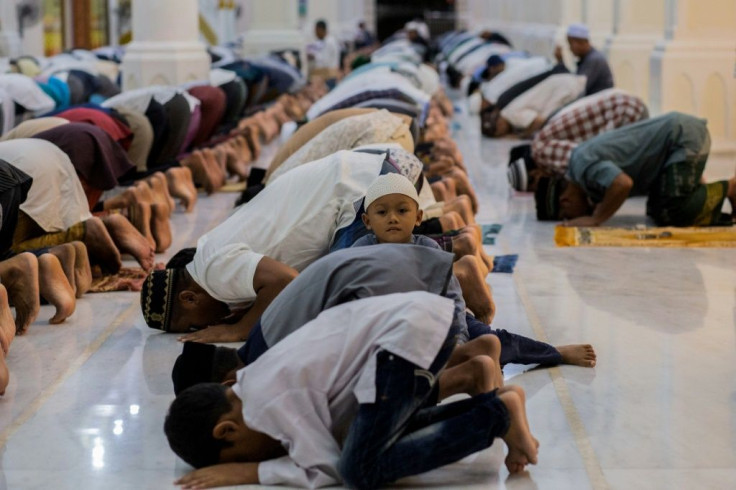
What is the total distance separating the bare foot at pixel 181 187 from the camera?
750cm

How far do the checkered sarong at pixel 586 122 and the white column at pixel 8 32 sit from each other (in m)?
11.3

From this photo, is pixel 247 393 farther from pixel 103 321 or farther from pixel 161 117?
pixel 161 117

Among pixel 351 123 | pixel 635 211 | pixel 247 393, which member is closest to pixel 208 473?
pixel 247 393

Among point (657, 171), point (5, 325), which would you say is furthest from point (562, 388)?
point (657, 171)

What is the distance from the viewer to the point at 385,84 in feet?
27.9

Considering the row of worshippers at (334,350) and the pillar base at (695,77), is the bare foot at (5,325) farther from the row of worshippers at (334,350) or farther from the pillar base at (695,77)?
the pillar base at (695,77)

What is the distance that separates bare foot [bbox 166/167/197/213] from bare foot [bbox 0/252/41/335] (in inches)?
110

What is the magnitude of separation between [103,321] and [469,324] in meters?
1.60

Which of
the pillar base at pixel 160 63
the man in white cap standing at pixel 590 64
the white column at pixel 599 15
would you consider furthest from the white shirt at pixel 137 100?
the white column at pixel 599 15

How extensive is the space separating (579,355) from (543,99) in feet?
23.7

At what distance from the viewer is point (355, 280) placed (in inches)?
135

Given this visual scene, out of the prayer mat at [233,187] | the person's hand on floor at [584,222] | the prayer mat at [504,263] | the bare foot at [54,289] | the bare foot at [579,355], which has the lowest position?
the prayer mat at [233,187]

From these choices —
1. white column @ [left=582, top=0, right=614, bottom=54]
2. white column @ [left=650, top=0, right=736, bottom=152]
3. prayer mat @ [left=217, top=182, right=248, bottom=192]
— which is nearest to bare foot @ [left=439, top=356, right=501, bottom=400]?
prayer mat @ [left=217, top=182, right=248, bottom=192]

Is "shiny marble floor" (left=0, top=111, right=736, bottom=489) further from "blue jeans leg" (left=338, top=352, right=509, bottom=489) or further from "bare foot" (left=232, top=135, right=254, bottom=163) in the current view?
"bare foot" (left=232, top=135, right=254, bottom=163)
